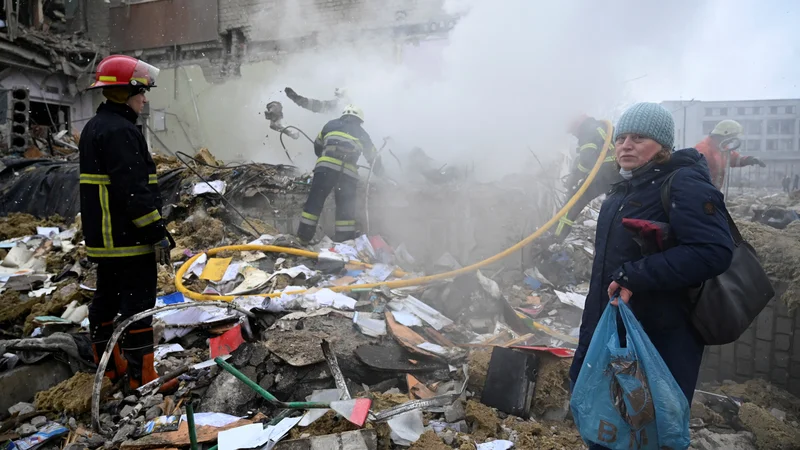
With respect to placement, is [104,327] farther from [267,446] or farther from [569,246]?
[569,246]

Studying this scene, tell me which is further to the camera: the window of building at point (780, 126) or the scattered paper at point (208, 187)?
the window of building at point (780, 126)

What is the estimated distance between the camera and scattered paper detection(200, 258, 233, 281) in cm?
451

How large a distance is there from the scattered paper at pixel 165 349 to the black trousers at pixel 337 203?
7.99ft

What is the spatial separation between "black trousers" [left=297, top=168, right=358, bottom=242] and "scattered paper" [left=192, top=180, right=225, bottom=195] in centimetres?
138

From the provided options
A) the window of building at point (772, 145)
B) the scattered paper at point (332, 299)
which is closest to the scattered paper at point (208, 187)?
the scattered paper at point (332, 299)

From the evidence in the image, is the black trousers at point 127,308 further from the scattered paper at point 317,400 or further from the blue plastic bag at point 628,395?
the blue plastic bag at point 628,395

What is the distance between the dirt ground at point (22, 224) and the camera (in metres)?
6.25

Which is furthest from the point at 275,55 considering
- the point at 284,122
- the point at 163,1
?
the point at 163,1

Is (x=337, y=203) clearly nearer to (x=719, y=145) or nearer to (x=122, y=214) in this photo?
(x=122, y=214)

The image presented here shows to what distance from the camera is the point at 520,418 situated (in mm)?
2539

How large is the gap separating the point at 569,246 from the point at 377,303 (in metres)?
3.07

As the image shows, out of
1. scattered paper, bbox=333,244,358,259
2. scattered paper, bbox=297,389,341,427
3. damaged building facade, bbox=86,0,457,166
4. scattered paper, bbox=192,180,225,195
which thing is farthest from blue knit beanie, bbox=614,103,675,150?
damaged building facade, bbox=86,0,457,166

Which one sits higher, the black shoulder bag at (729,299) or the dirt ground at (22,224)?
the black shoulder bag at (729,299)

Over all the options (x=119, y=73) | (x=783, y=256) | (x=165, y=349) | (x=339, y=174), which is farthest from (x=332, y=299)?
(x=783, y=256)
